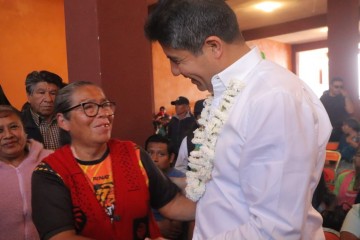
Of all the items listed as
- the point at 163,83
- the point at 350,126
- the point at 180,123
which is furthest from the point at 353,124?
the point at 163,83

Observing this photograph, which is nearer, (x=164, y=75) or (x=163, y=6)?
(x=163, y=6)

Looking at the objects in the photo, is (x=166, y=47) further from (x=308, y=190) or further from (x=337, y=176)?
(x=337, y=176)

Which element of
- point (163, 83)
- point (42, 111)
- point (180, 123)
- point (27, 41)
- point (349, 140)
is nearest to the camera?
point (42, 111)

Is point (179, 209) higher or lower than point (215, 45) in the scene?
lower

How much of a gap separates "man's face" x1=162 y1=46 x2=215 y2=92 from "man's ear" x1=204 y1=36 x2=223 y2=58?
20 millimetres

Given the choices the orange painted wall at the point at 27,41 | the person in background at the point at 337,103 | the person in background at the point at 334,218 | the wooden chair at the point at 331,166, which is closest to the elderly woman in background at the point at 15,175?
the person in background at the point at 334,218

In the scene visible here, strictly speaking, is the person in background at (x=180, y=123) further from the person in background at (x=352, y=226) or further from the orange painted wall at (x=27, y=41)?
the person in background at (x=352, y=226)

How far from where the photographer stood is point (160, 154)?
3.10 meters

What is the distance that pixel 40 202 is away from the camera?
5.17 feet

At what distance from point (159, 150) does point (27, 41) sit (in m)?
3.86

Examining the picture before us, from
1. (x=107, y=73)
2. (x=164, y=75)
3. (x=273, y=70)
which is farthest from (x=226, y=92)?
(x=164, y=75)

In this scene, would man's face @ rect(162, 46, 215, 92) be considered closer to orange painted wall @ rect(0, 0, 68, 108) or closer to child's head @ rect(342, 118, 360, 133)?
child's head @ rect(342, 118, 360, 133)

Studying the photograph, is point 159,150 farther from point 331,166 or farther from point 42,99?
point 331,166

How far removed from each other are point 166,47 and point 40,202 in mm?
899
